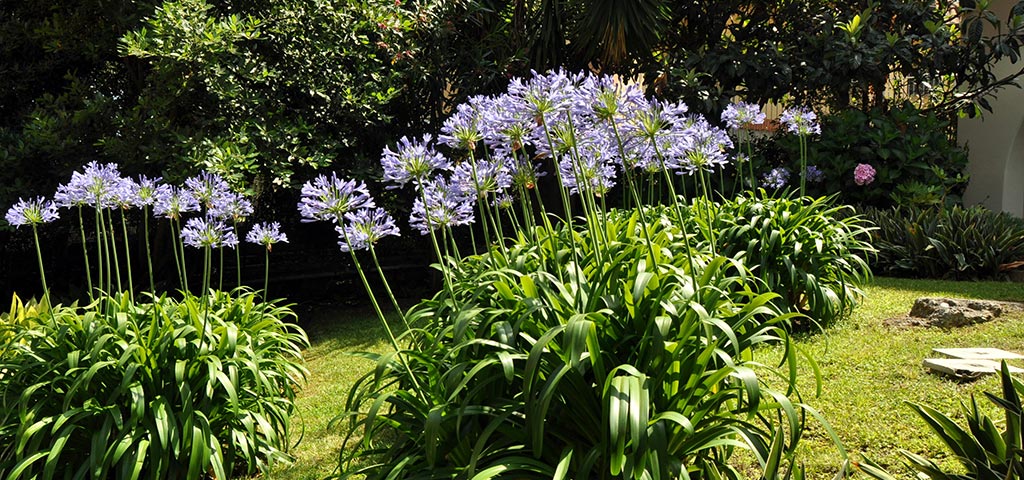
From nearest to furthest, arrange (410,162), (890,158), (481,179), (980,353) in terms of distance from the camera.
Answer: (410,162) < (481,179) < (980,353) < (890,158)

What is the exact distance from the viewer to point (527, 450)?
2.57 meters

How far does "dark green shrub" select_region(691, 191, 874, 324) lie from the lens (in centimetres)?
499

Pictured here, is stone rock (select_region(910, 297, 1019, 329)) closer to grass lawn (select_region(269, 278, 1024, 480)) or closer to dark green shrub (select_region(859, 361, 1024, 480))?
grass lawn (select_region(269, 278, 1024, 480))

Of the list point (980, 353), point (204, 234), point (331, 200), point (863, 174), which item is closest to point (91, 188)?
point (204, 234)

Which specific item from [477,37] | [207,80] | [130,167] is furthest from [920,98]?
[130,167]

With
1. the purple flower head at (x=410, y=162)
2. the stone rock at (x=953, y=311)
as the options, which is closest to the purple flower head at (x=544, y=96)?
the purple flower head at (x=410, y=162)

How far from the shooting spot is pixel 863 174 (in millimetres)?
8266

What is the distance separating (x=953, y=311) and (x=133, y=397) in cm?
477

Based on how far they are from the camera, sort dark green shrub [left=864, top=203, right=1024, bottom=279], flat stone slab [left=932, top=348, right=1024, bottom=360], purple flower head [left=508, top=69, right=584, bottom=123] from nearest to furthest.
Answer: purple flower head [left=508, top=69, right=584, bottom=123] → flat stone slab [left=932, top=348, right=1024, bottom=360] → dark green shrub [left=864, top=203, right=1024, bottom=279]

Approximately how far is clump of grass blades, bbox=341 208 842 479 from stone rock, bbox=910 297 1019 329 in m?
2.95

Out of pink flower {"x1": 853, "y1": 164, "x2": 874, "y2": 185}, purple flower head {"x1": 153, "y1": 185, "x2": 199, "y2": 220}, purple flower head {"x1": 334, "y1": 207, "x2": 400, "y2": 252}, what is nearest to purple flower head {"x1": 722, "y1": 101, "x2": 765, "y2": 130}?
purple flower head {"x1": 334, "y1": 207, "x2": 400, "y2": 252}

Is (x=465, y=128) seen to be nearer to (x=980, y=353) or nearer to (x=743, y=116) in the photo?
(x=743, y=116)

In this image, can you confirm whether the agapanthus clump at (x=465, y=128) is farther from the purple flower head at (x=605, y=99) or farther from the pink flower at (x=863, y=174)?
the pink flower at (x=863, y=174)

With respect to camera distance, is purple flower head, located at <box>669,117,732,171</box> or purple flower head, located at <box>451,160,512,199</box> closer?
purple flower head, located at <box>451,160,512,199</box>
